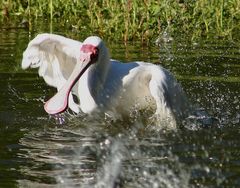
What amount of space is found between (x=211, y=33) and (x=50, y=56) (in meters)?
4.31

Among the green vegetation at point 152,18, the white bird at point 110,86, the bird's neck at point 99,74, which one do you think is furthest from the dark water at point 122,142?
the green vegetation at point 152,18

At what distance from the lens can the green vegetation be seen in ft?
36.4

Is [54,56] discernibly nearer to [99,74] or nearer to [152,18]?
[99,74]

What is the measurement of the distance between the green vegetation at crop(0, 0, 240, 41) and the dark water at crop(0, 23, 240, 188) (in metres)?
1.66

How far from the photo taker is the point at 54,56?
750 cm

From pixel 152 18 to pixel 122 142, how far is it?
5.04 metres

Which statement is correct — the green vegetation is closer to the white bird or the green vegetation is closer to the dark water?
the dark water

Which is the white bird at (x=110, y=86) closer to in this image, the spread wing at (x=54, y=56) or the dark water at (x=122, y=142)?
the spread wing at (x=54, y=56)

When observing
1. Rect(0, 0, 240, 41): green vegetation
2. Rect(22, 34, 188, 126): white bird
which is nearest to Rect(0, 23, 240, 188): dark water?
Rect(22, 34, 188, 126): white bird

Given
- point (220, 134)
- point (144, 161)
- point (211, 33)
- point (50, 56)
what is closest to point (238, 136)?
point (220, 134)

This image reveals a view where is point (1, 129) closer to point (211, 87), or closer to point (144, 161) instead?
point (144, 161)

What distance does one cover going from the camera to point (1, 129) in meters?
6.70

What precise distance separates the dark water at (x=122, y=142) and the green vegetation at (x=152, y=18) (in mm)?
1658

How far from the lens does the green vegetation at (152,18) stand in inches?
436
